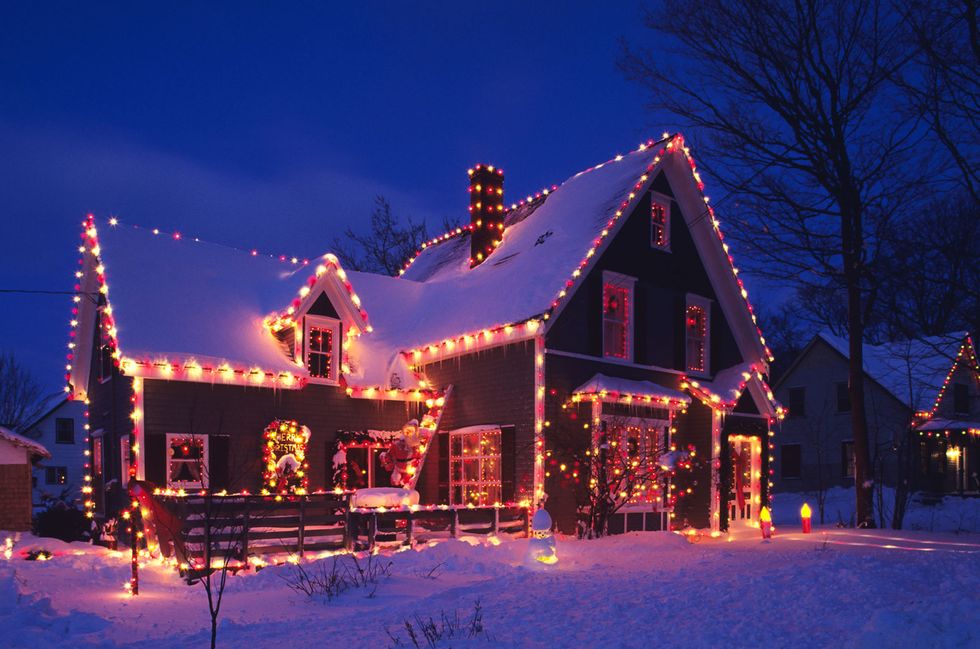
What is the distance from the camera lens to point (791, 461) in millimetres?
38125

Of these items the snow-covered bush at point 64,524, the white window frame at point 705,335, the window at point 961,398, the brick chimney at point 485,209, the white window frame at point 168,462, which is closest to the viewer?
the white window frame at point 168,462

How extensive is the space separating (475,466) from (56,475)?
39491mm

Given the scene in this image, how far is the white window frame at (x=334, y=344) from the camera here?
18125mm

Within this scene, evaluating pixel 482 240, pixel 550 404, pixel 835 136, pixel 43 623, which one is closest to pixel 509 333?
pixel 550 404

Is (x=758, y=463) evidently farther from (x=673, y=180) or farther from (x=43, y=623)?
(x=43, y=623)

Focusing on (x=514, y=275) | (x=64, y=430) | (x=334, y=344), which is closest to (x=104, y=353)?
(x=334, y=344)

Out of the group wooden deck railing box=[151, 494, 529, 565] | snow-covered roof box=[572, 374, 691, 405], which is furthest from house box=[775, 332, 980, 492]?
wooden deck railing box=[151, 494, 529, 565]

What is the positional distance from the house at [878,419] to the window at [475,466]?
798 inches

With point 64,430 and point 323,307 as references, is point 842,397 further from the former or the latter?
point 64,430

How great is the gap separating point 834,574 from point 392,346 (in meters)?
12.3

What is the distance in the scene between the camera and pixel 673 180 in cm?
2062

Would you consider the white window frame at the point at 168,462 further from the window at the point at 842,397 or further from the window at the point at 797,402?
the window at the point at 797,402

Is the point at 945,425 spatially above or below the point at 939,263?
below

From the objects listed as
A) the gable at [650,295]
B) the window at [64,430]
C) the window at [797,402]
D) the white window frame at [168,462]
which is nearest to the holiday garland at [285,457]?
the white window frame at [168,462]
